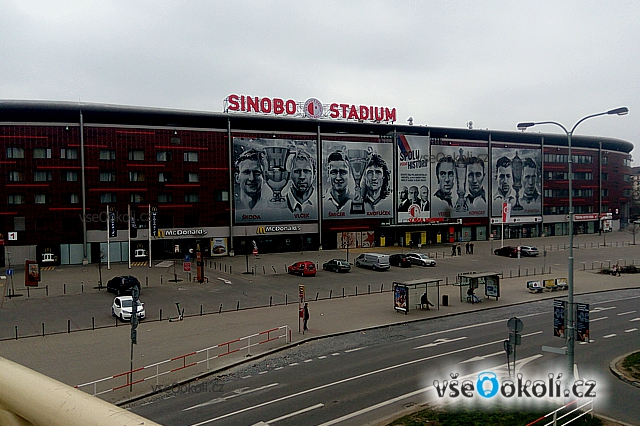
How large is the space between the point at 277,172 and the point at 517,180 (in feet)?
139

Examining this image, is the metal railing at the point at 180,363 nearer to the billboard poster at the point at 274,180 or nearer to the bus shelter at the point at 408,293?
the bus shelter at the point at 408,293

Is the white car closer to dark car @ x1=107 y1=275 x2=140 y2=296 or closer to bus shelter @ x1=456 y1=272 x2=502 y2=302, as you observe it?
dark car @ x1=107 y1=275 x2=140 y2=296

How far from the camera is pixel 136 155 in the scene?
2418 inches

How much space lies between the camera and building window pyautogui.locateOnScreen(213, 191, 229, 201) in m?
65.3

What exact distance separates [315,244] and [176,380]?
→ 52141 millimetres

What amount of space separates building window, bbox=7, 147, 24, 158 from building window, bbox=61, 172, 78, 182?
473 centimetres

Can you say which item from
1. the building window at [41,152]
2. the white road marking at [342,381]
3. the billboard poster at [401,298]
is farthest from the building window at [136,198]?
the white road marking at [342,381]

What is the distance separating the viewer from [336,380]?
19031 millimetres

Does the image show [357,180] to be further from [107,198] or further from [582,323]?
[582,323]

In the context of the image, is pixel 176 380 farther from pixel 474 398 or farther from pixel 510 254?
pixel 510 254

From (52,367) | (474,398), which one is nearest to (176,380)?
(52,367)

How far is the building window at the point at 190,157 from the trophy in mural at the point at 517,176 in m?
51.5

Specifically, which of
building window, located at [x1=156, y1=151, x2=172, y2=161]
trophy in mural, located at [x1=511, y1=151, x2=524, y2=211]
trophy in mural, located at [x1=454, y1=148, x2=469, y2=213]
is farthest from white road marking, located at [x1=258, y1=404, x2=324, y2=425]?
trophy in mural, located at [x1=511, y1=151, x2=524, y2=211]

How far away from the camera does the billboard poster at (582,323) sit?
1705cm
